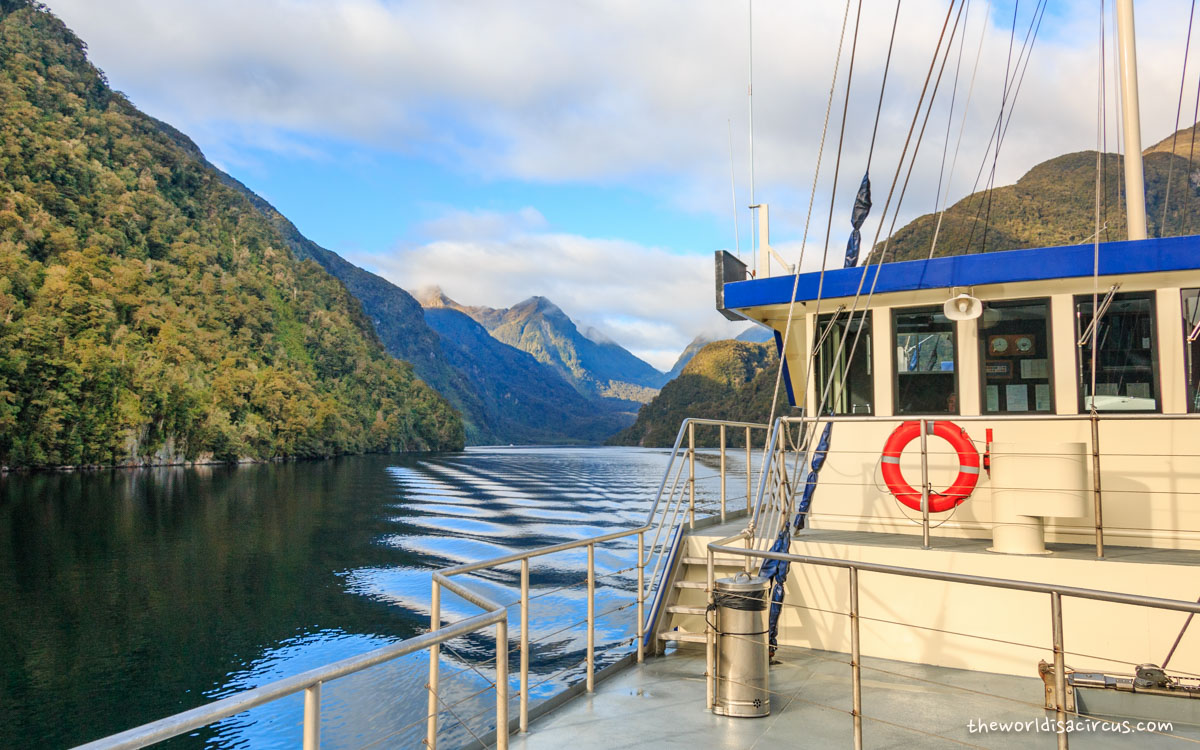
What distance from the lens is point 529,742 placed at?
400 centimetres

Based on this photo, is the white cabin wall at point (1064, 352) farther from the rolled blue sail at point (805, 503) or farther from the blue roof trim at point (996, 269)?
the rolled blue sail at point (805, 503)

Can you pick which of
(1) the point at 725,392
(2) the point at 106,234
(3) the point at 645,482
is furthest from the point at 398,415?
(3) the point at 645,482

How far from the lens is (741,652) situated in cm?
442

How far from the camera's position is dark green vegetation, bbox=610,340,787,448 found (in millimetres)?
119938

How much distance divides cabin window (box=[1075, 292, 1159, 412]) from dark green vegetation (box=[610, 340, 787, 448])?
350 ft

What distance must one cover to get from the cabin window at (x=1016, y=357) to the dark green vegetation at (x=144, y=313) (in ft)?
203

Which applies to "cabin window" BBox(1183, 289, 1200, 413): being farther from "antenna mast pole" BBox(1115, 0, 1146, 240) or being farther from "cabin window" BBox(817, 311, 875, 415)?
"cabin window" BBox(817, 311, 875, 415)

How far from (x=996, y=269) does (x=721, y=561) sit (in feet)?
10.9

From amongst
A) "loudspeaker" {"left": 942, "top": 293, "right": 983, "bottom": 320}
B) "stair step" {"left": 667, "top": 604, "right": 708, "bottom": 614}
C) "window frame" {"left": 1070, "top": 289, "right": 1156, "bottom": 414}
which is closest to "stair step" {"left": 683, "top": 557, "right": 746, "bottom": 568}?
"stair step" {"left": 667, "top": 604, "right": 708, "bottom": 614}

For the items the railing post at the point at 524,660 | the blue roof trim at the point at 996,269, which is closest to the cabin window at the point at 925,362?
the blue roof trim at the point at 996,269

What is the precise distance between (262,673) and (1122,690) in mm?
11434

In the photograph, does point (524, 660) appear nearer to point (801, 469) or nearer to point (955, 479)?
point (801, 469)

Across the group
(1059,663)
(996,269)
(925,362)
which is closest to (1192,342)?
(996,269)

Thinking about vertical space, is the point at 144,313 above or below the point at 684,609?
above
